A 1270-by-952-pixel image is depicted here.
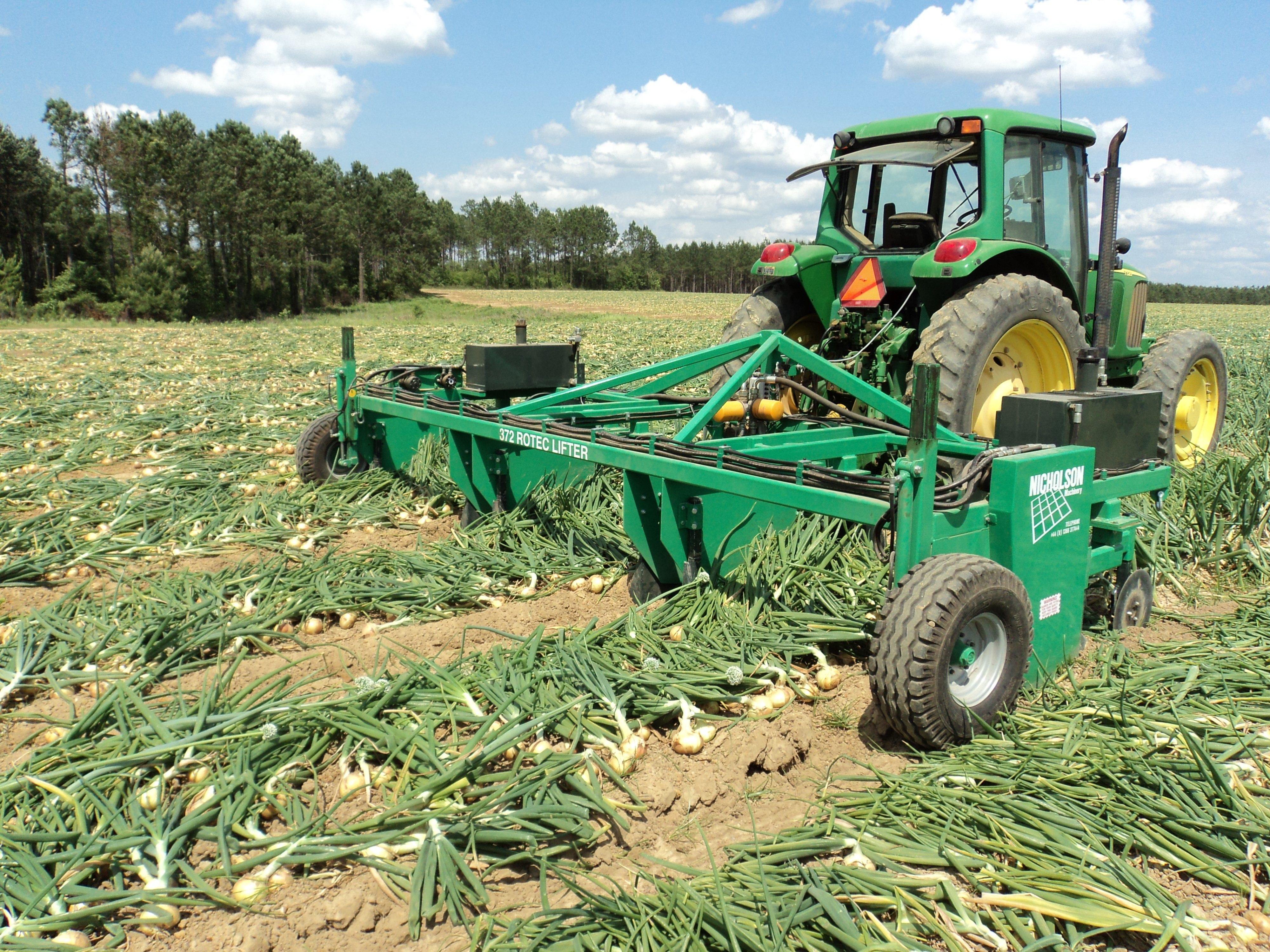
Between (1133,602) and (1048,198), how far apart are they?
296 cm

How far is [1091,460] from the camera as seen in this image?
12.0ft

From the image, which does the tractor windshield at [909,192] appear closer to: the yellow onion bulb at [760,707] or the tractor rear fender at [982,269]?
the tractor rear fender at [982,269]

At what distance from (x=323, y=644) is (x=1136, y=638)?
11.6 feet

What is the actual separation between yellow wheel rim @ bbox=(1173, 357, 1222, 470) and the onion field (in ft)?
4.02

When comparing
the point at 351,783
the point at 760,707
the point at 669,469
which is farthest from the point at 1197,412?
the point at 351,783

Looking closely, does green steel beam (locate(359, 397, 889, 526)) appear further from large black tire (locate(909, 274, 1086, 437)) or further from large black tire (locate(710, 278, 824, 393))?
large black tire (locate(710, 278, 824, 393))

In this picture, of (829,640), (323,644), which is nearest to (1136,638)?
(829,640)

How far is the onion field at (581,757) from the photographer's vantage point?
7.32 ft

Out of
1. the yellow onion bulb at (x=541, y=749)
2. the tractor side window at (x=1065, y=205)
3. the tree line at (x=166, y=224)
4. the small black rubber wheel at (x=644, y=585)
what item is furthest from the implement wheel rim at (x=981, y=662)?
the tree line at (x=166, y=224)

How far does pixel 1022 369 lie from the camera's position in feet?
17.6

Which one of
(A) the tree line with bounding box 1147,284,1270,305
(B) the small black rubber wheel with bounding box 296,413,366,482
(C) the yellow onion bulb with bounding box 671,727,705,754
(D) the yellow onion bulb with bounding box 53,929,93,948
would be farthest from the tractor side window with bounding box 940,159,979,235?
(A) the tree line with bounding box 1147,284,1270,305

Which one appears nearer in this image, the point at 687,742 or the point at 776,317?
the point at 687,742

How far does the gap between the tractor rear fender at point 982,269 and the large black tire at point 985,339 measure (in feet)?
0.36

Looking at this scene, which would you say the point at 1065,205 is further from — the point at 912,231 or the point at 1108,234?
the point at 1108,234
